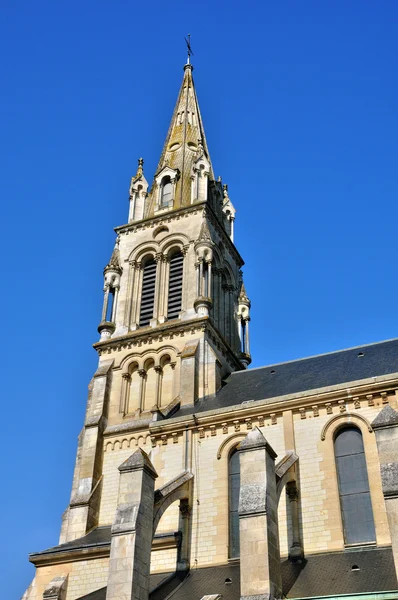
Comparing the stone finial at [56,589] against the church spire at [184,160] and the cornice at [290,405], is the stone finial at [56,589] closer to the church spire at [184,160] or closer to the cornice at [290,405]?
the cornice at [290,405]

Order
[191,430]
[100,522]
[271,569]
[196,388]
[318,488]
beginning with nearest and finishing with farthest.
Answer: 1. [271,569]
2. [318,488]
3. [191,430]
4. [100,522]
5. [196,388]

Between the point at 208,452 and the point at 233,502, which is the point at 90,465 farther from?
the point at 233,502

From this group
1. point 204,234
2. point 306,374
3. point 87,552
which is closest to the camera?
point 87,552

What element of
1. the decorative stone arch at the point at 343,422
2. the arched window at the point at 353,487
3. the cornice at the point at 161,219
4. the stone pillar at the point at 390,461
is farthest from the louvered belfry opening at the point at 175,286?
the stone pillar at the point at 390,461

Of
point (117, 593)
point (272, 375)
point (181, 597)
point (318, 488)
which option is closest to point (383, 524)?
point (318, 488)

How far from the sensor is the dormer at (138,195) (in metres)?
35.6

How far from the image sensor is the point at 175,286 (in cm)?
3195

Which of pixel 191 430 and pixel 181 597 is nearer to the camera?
pixel 181 597

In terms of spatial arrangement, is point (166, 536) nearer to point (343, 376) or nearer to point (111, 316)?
point (343, 376)

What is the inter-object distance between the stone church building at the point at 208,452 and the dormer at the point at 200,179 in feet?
0.27

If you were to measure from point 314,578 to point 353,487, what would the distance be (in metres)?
3.44

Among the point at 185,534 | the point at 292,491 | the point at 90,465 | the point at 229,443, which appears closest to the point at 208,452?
the point at 229,443

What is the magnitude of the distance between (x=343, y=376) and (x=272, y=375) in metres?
3.82

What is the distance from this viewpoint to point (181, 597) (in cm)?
1844
